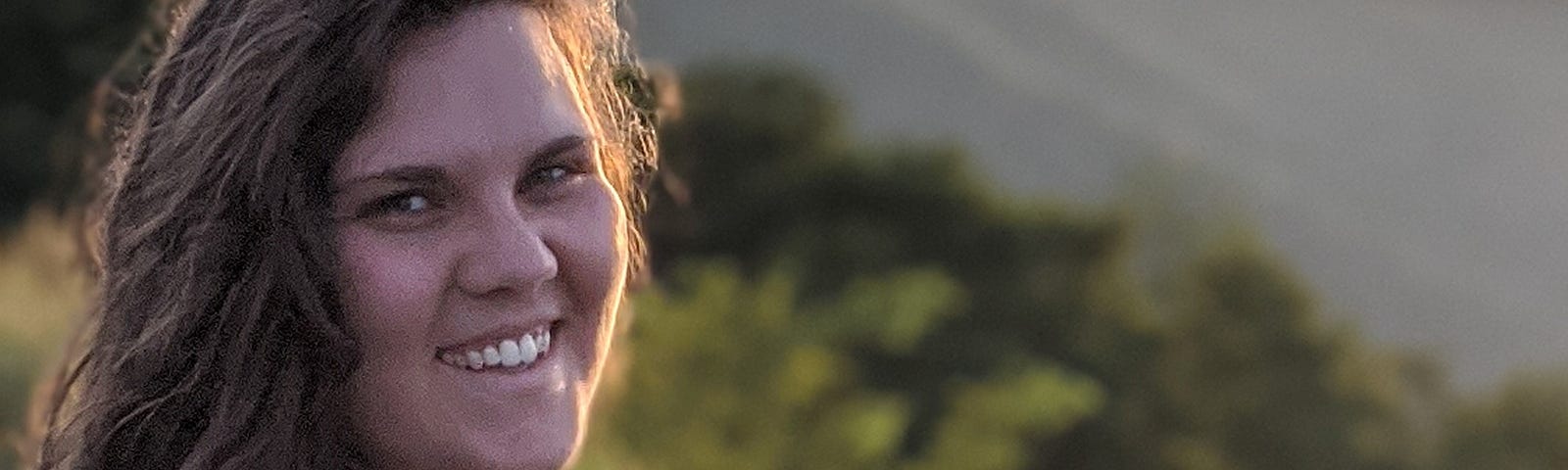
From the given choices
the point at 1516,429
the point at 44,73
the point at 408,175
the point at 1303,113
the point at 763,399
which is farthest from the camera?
the point at 1303,113

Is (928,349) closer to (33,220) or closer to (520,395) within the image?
(33,220)

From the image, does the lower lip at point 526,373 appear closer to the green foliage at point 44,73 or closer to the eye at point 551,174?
the eye at point 551,174

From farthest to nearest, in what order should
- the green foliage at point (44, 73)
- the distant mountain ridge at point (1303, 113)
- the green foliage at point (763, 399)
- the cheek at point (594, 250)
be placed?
the distant mountain ridge at point (1303, 113) < the green foliage at point (44, 73) < the green foliage at point (763, 399) < the cheek at point (594, 250)

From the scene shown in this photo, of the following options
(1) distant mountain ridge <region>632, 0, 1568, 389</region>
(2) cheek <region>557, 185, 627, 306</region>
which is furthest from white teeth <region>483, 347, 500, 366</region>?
(1) distant mountain ridge <region>632, 0, 1568, 389</region>

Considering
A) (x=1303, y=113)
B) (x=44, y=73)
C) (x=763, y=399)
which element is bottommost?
(x=44, y=73)

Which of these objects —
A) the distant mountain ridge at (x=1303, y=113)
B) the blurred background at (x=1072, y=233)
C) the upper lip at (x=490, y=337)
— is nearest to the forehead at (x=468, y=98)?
the upper lip at (x=490, y=337)

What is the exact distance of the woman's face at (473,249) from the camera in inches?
84.4

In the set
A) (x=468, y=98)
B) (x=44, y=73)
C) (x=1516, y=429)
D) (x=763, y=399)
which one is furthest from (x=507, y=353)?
(x=1516, y=429)

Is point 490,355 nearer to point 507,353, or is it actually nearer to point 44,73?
point 507,353

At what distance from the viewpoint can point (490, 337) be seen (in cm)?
219

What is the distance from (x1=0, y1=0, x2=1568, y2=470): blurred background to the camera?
38.0ft

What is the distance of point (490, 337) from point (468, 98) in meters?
0.23

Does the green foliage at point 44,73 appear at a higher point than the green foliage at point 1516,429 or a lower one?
lower

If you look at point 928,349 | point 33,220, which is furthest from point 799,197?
point 33,220
